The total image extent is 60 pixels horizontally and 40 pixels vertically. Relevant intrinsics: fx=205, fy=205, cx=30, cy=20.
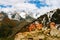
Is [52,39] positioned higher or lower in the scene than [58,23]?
lower

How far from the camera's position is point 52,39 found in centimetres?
1748

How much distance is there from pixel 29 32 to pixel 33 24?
0.95 metres

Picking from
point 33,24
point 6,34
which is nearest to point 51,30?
point 33,24

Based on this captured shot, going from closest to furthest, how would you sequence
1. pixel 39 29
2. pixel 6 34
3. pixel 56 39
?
pixel 56 39 → pixel 39 29 → pixel 6 34

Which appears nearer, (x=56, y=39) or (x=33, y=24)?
(x=56, y=39)

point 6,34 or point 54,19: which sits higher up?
point 54,19

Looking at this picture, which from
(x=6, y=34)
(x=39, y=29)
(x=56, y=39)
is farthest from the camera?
(x=6, y=34)

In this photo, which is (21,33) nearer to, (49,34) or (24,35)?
(24,35)

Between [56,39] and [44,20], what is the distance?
2.74 meters

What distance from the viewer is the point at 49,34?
18.3 m

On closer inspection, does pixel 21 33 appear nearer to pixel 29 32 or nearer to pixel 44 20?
pixel 29 32

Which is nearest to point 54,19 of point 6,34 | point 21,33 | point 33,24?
point 33,24

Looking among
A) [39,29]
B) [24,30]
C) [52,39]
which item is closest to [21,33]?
[24,30]

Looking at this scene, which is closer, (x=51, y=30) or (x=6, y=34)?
(x=51, y=30)
